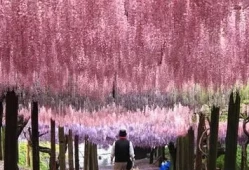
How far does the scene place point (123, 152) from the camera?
11.1m

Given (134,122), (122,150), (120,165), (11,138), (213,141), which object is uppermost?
(11,138)

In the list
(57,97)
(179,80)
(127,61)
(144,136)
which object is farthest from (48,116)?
(127,61)

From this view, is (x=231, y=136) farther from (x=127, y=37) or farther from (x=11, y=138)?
(x=11, y=138)

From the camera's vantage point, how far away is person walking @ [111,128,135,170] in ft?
36.0

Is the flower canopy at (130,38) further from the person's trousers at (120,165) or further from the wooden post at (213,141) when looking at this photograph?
the person's trousers at (120,165)

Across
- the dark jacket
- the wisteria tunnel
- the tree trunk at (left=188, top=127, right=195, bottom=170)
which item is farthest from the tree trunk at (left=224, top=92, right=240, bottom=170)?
the tree trunk at (left=188, top=127, right=195, bottom=170)

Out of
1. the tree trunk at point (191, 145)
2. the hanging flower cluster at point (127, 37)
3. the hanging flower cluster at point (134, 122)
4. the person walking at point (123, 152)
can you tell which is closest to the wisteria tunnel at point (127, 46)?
the hanging flower cluster at point (127, 37)

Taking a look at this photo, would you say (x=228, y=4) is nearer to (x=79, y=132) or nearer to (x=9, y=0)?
(x=9, y=0)

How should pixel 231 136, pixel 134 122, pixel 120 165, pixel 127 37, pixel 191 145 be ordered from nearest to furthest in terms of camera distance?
1. pixel 127 37
2. pixel 231 136
3. pixel 120 165
4. pixel 191 145
5. pixel 134 122

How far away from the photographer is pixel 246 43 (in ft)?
17.6

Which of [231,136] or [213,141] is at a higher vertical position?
[231,136]

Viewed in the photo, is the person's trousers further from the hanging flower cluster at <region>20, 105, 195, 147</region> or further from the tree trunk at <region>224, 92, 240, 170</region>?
the tree trunk at <region>224, 92, 240, 170</region>

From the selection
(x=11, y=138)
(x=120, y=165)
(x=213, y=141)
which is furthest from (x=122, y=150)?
(x=11, y=138)

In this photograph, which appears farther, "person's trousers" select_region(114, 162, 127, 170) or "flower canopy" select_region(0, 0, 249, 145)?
"person's trousers" select_region(114, 162, 127, 170)
